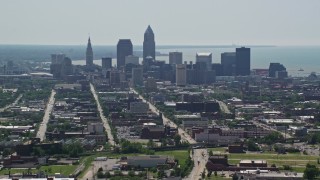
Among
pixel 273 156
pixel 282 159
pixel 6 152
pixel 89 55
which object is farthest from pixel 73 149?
pixel 89 55

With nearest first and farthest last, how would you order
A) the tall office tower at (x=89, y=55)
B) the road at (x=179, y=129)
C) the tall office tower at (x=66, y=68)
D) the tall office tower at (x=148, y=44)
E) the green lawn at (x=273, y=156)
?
1. the green lawn at (x=273, y=156)
2. the road at (x=179, y=129)
3. the tall office tower at (x=66, y=68)
4. the tall office tower at (x=89, y=55)
5. the tall office tower at (x=148, y=44)

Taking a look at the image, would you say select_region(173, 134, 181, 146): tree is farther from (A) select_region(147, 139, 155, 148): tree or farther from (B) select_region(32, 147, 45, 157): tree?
(B) select_region(32, 147, 45, 157): tree

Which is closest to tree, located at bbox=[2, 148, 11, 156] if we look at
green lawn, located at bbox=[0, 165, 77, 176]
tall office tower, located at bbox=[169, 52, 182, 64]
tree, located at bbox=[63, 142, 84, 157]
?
tree, located at bbox=[63, 142, 84, 157]

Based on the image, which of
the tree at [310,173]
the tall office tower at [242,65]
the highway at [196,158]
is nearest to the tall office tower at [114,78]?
the tall office tower at [242,65]

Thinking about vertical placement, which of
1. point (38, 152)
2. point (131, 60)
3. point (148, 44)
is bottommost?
point (38, 152)

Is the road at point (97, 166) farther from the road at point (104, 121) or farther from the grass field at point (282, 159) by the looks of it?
the road at point (104, 121)

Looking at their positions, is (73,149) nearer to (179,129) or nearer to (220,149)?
(220,149)

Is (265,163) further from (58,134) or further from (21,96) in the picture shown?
(21,96)
